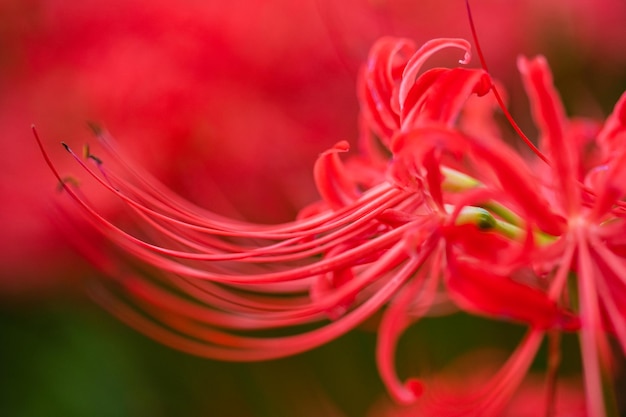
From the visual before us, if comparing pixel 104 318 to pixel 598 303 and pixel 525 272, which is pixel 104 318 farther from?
pixel 598 303

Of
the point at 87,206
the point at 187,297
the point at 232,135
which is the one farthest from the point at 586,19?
the point at 87,206

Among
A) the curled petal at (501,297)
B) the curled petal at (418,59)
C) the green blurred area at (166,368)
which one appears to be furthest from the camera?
the green blurred area at (166,368)

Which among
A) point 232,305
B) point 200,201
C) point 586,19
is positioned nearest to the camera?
point 232,305

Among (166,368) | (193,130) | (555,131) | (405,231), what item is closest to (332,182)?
(405,231)

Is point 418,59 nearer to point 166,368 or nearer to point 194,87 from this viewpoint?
point 194,87

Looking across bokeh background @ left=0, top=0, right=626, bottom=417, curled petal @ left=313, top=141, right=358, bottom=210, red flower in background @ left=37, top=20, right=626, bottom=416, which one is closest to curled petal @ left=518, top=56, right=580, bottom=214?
red flower in background @ left=37, top=20, right=626, bottom=416

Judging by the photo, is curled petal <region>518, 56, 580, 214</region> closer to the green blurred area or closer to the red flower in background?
the red flower in background

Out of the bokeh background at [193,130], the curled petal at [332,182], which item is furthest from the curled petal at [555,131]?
the bokeh background at [193,130]

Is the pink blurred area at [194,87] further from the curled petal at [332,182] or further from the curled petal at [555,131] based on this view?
the curled petal at [555,131]
